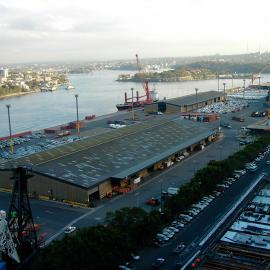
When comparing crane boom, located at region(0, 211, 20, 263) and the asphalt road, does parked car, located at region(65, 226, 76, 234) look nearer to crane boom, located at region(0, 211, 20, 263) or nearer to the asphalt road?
the asphalt road

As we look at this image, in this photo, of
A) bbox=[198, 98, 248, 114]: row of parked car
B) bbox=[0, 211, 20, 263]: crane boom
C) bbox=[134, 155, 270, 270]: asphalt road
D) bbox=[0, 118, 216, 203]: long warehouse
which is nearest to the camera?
bbox=[0, 211, 20, 263]: crane boom

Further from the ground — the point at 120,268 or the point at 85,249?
the point at 85,249

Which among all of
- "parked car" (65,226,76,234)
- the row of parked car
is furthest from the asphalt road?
the row of parked car

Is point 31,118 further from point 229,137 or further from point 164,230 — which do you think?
point 164,230

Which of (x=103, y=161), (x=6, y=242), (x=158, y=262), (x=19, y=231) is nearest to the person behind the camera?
(x=6, y=242)

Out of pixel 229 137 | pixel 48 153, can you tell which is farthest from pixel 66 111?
pixel 48 153

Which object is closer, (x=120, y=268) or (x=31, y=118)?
(x=120, y=268)

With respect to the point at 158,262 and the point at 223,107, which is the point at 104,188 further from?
the point at 223,107

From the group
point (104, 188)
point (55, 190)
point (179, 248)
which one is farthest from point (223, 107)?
point (179, 248)

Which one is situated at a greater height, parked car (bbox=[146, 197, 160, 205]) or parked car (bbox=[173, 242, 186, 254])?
parked car (bbox=[146, 197, 160, 205])
